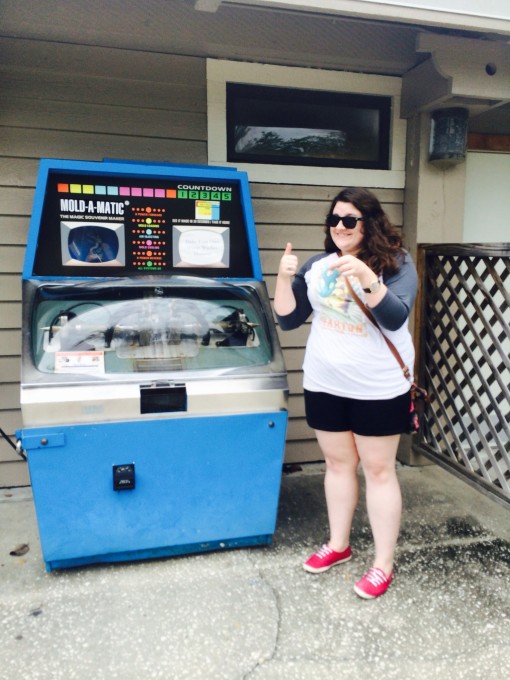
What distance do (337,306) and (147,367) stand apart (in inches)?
34.1

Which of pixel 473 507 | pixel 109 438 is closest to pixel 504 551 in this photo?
pixel 473 507

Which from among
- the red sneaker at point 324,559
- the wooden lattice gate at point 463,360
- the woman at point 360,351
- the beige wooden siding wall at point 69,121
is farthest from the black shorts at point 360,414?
the beige wooden siding wall at point 69,121

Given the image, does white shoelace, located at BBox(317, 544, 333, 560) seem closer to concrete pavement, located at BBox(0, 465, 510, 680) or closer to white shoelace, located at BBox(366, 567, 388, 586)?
concrete pavement, located at BBox(0, 465, 510, 680)

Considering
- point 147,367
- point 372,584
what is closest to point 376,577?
point 372,584

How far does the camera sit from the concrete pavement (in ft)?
6.59

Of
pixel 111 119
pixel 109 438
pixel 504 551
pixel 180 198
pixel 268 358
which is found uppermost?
pixel 111 119

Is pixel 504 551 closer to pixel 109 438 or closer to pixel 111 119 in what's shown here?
pixel 109 438

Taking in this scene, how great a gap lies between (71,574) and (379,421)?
157 cm

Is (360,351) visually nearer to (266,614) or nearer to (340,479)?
(340,479)

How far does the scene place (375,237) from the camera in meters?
2.20

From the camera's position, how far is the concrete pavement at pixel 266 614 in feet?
6.59

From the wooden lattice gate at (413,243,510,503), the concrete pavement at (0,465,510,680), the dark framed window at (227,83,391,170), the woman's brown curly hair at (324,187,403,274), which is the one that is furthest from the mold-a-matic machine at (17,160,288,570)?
the wooden lattice gate at (413,243,510,503)

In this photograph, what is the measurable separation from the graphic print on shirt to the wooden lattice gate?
96cm

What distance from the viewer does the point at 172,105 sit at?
3250mm
